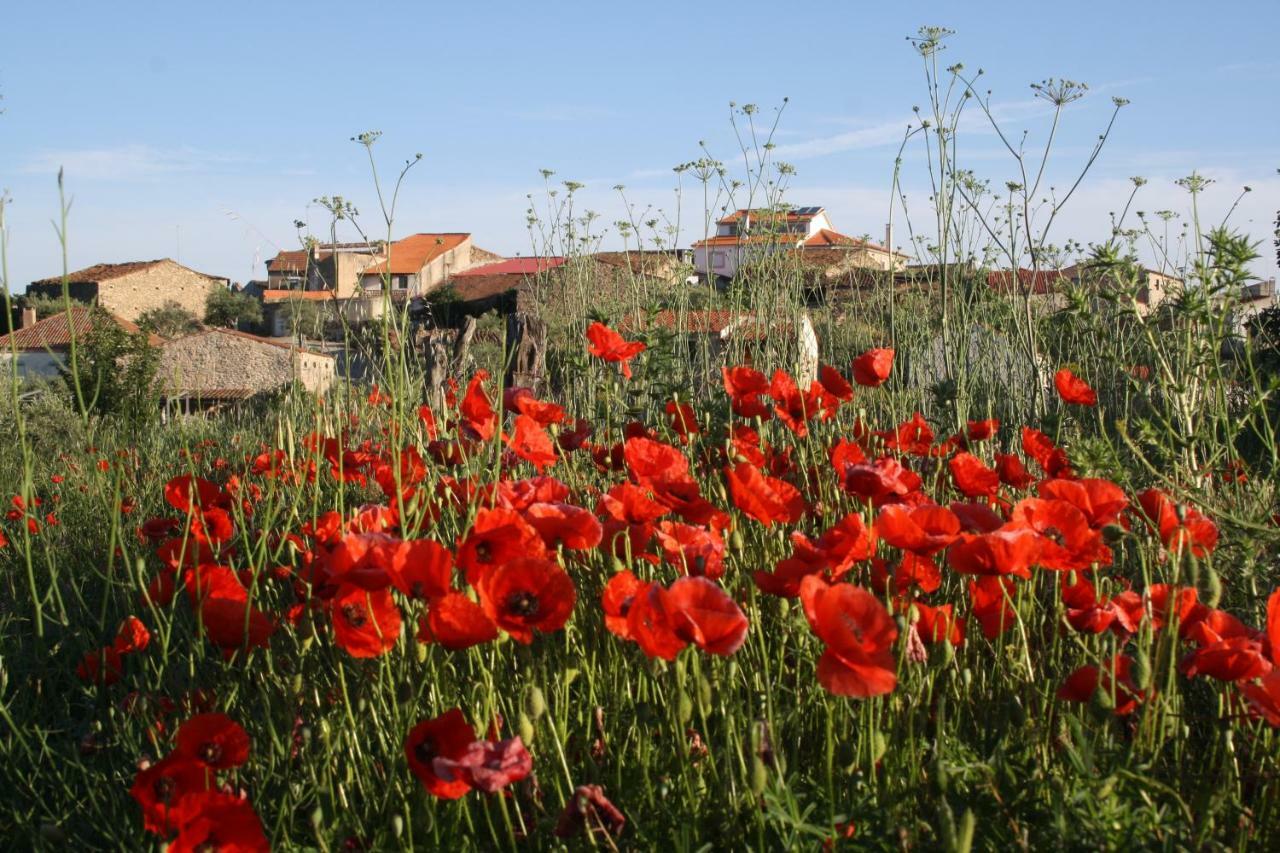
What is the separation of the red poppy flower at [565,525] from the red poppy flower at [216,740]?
431mm

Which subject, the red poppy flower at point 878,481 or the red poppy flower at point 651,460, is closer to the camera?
the red poppy flower at point 878,481

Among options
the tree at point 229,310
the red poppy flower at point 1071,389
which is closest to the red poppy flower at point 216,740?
the red poppy flower at point 1071,389

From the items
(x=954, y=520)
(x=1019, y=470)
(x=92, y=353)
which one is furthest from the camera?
(x=92, y=353)

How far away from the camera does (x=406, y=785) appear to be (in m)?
1.48

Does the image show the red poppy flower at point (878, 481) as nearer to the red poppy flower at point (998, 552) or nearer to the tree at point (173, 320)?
the red poppy flower at point (998, 552)

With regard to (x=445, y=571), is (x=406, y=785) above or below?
below

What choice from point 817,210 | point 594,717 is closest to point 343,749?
point 594,717

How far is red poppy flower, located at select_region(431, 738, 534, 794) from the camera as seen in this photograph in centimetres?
102

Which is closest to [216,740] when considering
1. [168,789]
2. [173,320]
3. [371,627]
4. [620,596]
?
[168,789]

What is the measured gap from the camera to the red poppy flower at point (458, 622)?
3.95 ft

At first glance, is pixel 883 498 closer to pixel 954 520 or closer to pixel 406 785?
pixel 954 520

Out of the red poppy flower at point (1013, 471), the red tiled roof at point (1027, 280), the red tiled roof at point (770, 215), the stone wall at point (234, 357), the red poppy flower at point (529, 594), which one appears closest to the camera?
the red poppy flower at point (529, 594)

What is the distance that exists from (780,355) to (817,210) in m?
1.15

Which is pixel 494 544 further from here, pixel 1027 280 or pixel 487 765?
pixel 1027 280
